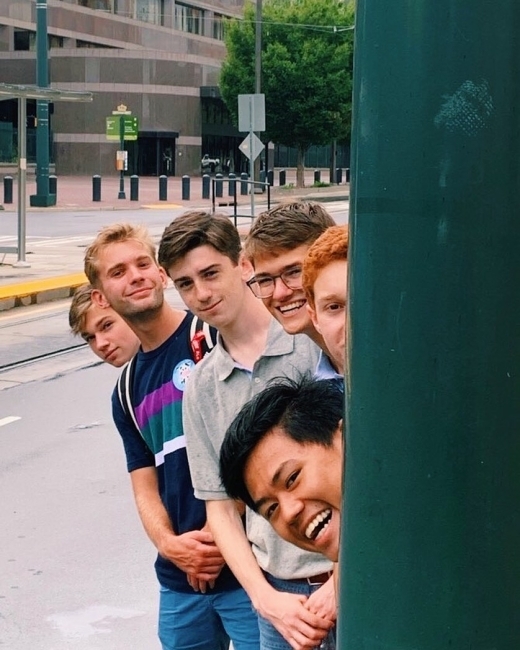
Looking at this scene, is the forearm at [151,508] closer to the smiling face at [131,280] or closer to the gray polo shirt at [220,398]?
the gray polo shirt at [220,398]

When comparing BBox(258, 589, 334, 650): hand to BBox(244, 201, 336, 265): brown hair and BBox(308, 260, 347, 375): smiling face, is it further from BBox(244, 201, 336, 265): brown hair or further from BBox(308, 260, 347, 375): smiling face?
BBox(244, 201, 336, 265): brown hair

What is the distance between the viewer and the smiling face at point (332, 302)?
2412 millimetres

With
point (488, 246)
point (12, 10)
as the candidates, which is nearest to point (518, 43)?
point (488, 246)

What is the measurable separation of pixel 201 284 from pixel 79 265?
1680cm

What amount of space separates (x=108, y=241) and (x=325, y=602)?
1.32 metres

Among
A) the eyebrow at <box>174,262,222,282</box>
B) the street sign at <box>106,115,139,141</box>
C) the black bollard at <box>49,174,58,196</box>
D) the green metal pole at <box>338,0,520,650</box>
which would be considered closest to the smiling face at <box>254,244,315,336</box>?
the eyebrow at <box>174,262,222,282</box>

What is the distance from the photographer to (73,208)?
35312mm

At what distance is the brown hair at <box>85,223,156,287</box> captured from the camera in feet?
11.3

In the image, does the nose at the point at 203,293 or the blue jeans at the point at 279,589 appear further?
the nose at the point at 203,293

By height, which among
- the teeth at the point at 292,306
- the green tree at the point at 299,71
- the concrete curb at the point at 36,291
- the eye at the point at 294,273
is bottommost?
the concrete curb at the point at 36,291

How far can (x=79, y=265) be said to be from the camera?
19641 millimetres

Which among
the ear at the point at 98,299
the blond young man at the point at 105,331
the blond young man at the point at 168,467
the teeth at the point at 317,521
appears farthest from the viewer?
the blond young man at the point at 105,331

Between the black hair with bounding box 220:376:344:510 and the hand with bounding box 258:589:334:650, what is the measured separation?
0.62 m

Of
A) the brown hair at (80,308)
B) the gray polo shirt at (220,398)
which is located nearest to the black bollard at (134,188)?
the brown hair at (80,308)
